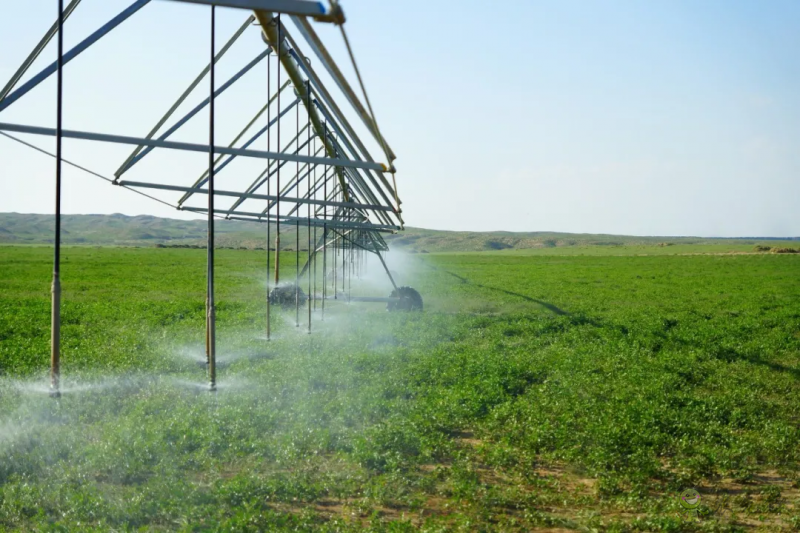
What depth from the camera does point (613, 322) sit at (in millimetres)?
18578

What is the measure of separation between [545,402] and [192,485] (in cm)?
539

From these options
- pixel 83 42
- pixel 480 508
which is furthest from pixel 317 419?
pixel 83 42

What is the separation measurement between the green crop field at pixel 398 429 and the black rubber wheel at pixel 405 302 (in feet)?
10.9

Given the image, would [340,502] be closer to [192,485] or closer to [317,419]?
[192,485]

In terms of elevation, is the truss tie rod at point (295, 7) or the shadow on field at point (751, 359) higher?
the truss tie rod at point (295, 7)

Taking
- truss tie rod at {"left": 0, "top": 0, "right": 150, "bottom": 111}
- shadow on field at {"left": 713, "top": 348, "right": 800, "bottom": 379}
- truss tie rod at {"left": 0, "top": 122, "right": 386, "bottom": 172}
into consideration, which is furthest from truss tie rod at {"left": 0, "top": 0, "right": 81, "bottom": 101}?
shadow on field at {"left": 713, "top": 348, "right": 800, "bottom": 379}

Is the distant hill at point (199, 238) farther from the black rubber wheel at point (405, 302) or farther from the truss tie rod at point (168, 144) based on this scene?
Answer: the truss tie rod at point (168, 144)

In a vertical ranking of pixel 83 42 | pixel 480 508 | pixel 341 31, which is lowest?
pixel 480 508

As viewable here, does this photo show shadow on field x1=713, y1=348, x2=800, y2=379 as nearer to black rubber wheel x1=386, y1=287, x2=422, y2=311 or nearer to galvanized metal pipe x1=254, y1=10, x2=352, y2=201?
black rubber wheel x1=386, y1=287, x2=422, y2=311

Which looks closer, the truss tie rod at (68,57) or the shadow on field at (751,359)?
the truss tie rod at (68,57)

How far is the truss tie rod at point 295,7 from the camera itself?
13.1ft

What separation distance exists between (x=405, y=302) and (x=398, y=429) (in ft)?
40.0

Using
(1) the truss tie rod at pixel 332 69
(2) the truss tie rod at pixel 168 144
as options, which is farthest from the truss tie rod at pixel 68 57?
(1) the truss tie rod at pixel 332 69

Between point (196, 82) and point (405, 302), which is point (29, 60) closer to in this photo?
→ point (196, 82)
